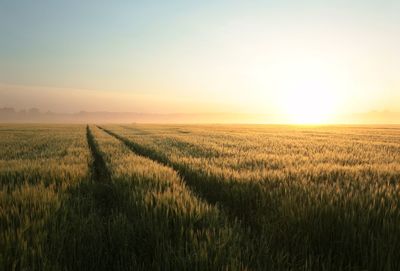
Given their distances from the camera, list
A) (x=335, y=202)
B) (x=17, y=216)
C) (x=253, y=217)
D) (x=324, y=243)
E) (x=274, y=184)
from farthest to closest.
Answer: (x=274, y=184), (x=253, y=217), (x=335, y=202), (x=17, y=216), (x=324, y=243)

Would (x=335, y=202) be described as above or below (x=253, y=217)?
above

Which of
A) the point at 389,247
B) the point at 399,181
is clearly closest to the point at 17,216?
the point at 389,247

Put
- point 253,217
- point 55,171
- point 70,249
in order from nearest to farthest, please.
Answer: point 70,249, point 253,217, point 55,171

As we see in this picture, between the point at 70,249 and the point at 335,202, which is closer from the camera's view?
the point at 70,249

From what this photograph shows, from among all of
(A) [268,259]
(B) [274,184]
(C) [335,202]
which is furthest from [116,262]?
(B) [274,184]

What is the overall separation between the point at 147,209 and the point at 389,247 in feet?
10.00

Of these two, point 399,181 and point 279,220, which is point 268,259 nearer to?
point 279,220

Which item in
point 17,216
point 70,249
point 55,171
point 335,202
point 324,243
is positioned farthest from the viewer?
→ point 55,171

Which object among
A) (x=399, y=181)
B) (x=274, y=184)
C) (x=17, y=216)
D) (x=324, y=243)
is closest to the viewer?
(x=324, y=243)

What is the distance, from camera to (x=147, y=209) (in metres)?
4.39

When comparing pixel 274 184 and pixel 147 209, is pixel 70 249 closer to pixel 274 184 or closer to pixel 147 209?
pixel 147 209

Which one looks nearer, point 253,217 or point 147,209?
point 147,209

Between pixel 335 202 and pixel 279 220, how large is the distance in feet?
3.24

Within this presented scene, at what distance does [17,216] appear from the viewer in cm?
414
